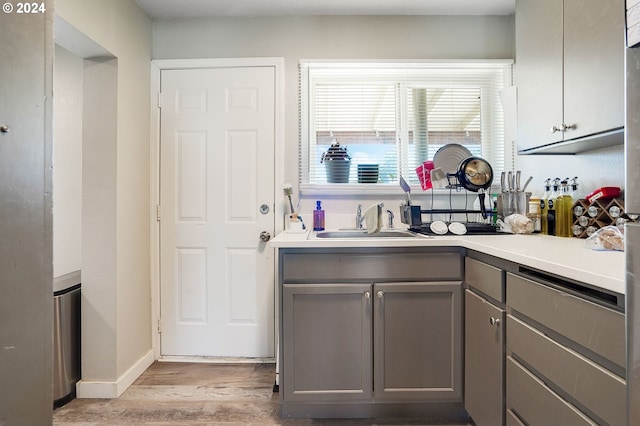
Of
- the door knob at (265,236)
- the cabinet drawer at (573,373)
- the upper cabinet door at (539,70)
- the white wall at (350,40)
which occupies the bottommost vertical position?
the cabinet drawer at (573,373)

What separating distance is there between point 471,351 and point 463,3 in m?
2.16

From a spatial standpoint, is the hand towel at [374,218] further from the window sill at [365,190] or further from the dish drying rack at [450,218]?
the window sill at [365,190]

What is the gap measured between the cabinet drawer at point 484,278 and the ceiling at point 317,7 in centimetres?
174

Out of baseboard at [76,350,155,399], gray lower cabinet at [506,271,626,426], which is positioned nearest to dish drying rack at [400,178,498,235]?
gray lower cabinet at [506,271,626,426]

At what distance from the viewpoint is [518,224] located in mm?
1689

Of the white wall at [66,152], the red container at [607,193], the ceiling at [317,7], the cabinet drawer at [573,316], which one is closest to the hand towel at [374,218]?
the cabinet drawer at [573,316]

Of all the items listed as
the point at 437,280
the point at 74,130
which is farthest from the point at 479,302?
the point at 74,130

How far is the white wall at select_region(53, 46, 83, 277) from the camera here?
2105 mm

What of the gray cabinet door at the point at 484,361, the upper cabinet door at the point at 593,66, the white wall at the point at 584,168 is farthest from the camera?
the white wall at the point at 584,168

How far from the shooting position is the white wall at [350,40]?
2.25m

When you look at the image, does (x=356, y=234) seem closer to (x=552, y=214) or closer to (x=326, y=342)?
(x=326, y=342)

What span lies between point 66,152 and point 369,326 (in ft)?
7.33

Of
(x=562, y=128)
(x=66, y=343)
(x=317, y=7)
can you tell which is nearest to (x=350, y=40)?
(x=317, y=7)

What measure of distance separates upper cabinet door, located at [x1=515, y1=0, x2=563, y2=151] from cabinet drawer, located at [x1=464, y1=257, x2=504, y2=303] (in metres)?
0.64
